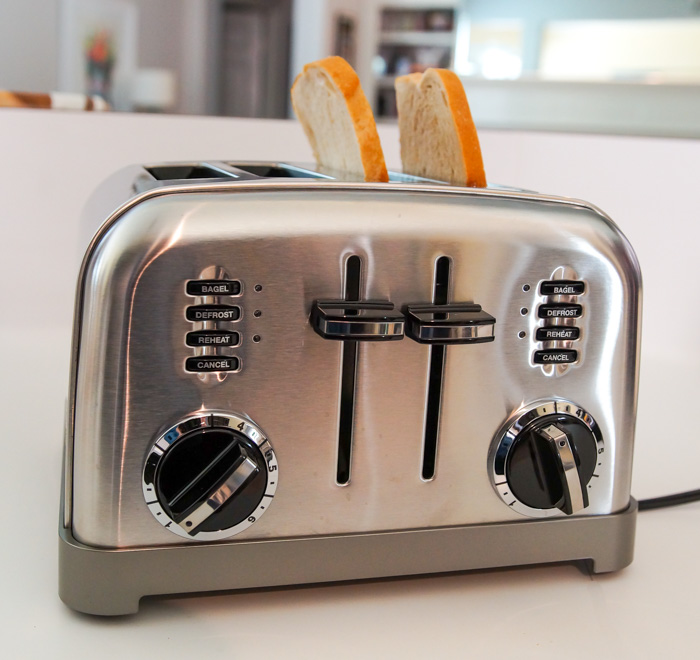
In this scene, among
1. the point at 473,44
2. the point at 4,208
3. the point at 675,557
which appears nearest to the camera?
the point at 675,557

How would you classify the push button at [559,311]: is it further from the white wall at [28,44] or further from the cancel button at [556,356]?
the white wall at [28,44]

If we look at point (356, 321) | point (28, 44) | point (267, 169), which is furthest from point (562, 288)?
point (28, 44)

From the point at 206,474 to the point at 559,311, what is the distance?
0.24 metres

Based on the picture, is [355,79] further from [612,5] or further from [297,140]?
[612,5]

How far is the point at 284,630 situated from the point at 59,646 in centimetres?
13

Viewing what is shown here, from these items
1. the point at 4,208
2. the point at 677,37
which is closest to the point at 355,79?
the point at 4,208

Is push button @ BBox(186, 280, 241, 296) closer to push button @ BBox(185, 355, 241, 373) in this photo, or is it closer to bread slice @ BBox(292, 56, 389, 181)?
push button @ BBox(185, 355, 241, 373)

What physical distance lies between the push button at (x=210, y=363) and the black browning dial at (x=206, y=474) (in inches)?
1.1

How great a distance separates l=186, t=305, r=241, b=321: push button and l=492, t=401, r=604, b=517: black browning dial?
194 millimetres

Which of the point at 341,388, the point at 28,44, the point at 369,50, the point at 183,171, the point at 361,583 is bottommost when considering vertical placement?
the point at 361,583

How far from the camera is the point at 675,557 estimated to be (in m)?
0.55

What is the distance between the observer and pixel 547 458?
1.56 feet

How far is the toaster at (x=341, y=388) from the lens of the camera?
42cm

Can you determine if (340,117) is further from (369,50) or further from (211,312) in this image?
(369,50)
